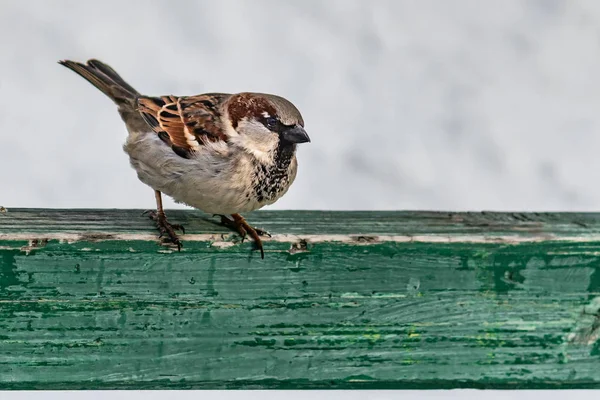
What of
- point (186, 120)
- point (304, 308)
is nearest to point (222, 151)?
point (186, 120)

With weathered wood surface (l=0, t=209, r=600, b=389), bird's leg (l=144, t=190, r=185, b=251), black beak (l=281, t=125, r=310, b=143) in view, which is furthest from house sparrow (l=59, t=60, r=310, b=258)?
weathered wood surface (l=0, t=209, r=600, b=389)

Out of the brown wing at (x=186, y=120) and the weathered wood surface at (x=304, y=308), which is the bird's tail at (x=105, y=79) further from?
the weathered wood surface at (x=304, y=308)

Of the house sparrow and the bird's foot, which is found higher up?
the house sparrow

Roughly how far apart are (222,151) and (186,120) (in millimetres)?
262

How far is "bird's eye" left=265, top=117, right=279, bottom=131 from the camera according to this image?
233cm

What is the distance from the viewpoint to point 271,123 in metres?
2.35

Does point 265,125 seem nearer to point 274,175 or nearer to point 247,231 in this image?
point 274,175

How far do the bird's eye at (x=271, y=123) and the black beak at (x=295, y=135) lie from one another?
4 centimetres

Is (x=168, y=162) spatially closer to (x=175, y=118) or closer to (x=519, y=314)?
(x=175, y=118)

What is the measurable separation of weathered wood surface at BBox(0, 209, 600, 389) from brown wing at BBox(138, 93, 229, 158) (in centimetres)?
57

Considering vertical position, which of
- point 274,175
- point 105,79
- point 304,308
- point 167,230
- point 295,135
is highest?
point 105,79

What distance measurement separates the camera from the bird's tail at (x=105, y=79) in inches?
118

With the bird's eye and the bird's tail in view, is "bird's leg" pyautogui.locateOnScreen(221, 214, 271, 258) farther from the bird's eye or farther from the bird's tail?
the bird's tail

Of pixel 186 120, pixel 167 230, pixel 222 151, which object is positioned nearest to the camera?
pixel 167 230
